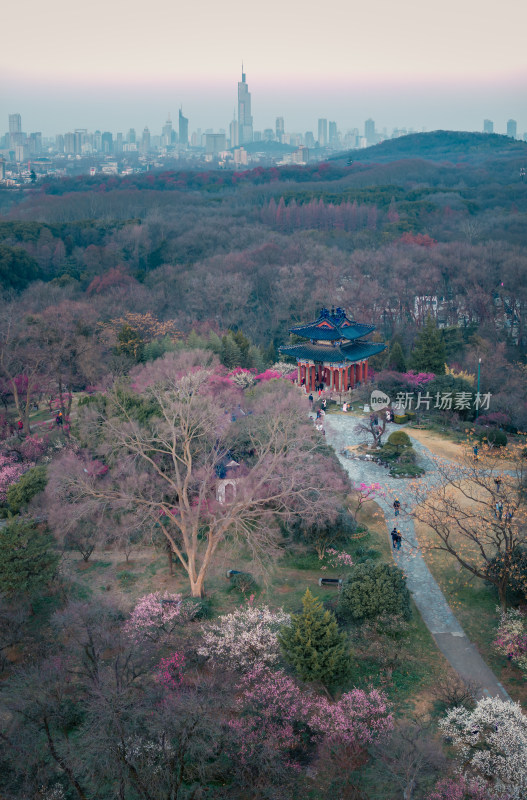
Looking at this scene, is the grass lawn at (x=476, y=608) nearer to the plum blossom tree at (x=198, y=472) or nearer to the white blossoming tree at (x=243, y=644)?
the plum blossom tree at (x=198, y=472)

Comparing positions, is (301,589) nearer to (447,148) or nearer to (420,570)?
(420,570)

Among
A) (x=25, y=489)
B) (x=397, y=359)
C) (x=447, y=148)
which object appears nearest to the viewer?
(x=25, y=489)

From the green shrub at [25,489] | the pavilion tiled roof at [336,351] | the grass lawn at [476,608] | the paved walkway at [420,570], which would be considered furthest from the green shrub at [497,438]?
the green shrub at [25,489]

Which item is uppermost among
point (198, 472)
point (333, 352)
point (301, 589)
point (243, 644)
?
point (333, 352)

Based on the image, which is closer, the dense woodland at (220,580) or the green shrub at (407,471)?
the dense woodland at (220,580)

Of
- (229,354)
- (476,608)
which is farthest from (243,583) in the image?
(229,354)

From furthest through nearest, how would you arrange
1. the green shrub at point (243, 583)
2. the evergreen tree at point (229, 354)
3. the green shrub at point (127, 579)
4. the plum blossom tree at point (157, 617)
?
the evergreen tree at point (229, 354)
the green shrub at point (127, 579)
the green shrub at point (243, 583)
the plum blossom tree at point (157, 617)
